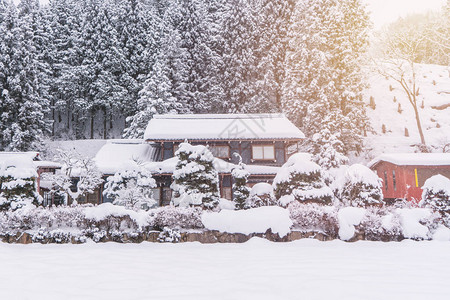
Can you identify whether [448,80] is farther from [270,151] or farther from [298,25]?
[270,151]

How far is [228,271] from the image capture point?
27.6 ft

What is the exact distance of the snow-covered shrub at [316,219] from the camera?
12914 millimetres

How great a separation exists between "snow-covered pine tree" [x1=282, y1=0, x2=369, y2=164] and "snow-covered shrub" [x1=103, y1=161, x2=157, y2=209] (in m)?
17.0

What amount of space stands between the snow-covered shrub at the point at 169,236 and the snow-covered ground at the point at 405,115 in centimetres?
2616

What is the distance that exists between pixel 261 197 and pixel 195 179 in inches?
223

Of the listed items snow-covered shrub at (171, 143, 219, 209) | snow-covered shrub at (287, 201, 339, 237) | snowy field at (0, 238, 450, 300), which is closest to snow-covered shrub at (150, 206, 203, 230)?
snowy field at (0, 238, 450, 300)

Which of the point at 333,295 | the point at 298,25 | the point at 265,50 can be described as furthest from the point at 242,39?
the point at 333,295

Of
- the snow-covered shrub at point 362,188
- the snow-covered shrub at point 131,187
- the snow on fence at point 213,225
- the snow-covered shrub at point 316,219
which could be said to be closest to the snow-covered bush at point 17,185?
the snow on fence at point 213,225

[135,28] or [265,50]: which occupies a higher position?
[135,28]

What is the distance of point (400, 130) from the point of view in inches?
1532

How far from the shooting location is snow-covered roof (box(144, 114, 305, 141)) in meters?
25.2

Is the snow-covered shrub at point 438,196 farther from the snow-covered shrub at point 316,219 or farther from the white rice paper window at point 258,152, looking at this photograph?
the white rice paper window at point 258,152

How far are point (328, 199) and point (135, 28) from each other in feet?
117

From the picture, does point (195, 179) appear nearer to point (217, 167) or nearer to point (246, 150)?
point (217, 167)
